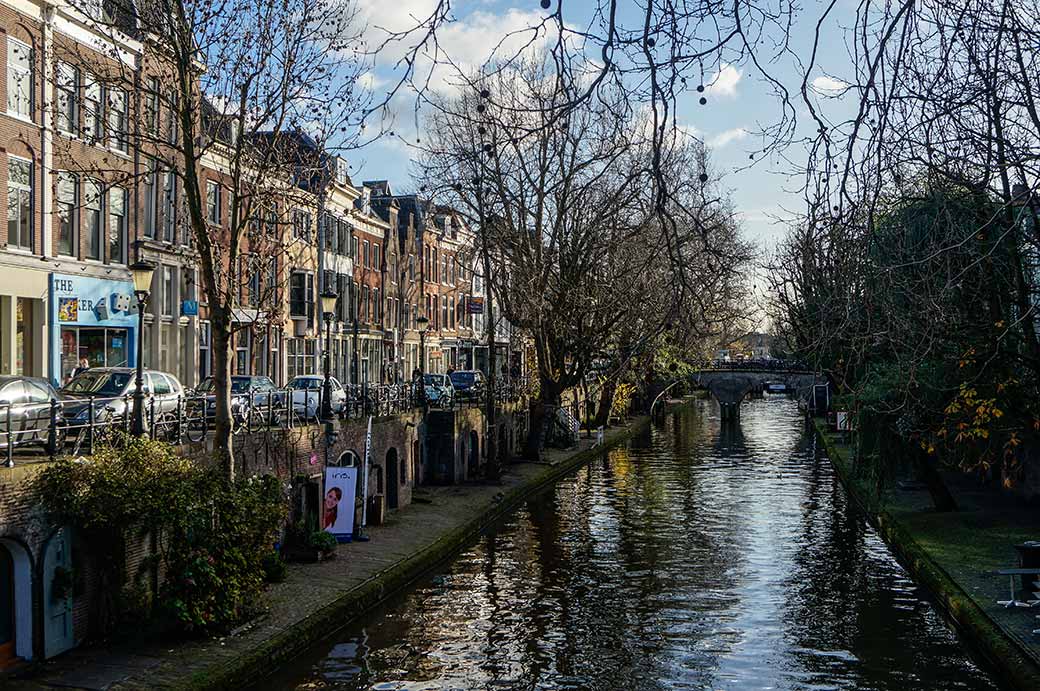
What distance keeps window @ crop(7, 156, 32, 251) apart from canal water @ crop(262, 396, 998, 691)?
14926mm

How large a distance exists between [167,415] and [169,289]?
1987 cm

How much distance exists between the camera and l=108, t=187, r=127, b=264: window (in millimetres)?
34812

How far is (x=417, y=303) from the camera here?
75500 mm

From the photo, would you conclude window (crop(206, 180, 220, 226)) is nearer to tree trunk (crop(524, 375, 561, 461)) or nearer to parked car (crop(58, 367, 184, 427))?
tree trunk (crop(524, 375, 561, 461))

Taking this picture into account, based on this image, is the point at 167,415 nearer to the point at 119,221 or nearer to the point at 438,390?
the point at 119,221

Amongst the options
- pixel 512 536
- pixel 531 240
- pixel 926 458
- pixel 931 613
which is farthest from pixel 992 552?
pixel 531 240

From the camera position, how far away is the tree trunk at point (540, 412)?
46.1 m

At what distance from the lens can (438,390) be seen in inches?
2020

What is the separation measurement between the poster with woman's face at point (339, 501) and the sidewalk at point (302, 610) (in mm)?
532

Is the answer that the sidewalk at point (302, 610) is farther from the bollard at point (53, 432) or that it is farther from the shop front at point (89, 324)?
the shop front at point (89, 324)

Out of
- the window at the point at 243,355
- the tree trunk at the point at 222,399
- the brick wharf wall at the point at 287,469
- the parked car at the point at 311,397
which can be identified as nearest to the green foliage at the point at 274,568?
the brick wharf wall at the point at 287,469

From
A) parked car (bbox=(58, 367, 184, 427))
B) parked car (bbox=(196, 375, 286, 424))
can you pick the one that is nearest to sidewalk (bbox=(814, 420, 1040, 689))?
parked car (bbox=(196, 375, 286, 424))

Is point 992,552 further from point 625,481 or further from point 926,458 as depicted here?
point 625,481

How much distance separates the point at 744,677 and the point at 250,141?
510 inches
